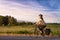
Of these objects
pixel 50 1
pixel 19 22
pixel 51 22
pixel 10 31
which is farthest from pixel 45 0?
pixel 10 31

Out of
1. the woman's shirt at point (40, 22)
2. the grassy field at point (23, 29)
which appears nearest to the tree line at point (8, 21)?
the grassy field at point (23, 29)

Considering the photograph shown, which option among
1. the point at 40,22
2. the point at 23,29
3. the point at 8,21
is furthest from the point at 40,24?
the point at 8,21

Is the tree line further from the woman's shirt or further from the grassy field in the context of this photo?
the woman's shirt

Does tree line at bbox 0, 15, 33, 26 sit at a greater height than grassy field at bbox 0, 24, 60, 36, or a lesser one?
greater

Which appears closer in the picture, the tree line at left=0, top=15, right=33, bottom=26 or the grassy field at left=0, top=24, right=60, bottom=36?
the tree line at left=0, top=15, right=33, bottom=26

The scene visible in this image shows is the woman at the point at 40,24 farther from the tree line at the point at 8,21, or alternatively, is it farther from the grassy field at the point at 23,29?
the tree line at the point at 8,21

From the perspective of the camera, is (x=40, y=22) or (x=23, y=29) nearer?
(x=40, y=22)

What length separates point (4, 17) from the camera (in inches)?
253

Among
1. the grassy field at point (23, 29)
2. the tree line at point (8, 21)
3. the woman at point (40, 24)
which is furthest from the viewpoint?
the grassy field at point (23, 29)

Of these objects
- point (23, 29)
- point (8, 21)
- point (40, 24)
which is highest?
point (8, 21)

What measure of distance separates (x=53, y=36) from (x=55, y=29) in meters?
0.28

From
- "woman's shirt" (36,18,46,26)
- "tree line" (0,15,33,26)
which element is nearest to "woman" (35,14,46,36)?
"woman's shirt" (36,18,46,26)

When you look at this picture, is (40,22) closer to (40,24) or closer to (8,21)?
(40,24)

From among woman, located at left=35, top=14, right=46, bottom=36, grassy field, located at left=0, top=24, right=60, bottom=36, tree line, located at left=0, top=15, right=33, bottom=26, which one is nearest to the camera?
woman, located at left=35, top=14, right=46, bottom=36
